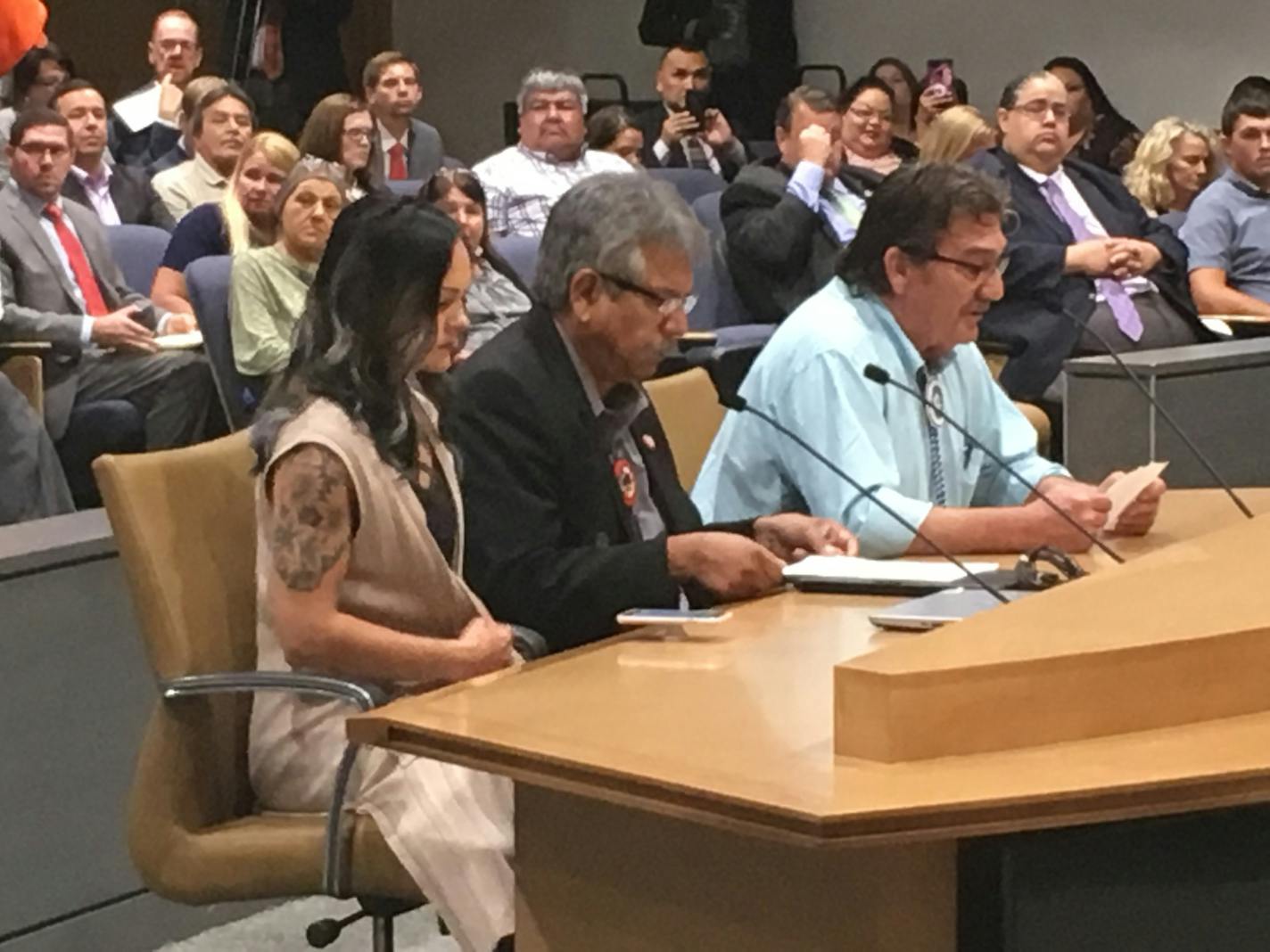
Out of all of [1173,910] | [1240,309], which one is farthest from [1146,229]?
[1173,910]

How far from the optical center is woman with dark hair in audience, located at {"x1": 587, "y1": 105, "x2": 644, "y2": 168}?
22.9 ft

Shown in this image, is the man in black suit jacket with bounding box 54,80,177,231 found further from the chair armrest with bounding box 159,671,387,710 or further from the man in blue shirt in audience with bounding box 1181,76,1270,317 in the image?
the chair armrest with bounding box 159,671,387,710

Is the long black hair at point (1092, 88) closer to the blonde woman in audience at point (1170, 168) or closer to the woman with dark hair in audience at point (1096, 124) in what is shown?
the woman with dark hair in audience at point (1096, 124)

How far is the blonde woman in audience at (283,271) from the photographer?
4.37 m

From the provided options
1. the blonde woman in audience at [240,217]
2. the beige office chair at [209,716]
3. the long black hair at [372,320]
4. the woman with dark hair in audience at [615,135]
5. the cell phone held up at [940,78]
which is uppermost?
the cell phone held up at [940,78]

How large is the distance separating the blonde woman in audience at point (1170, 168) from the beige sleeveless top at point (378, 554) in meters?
4.87

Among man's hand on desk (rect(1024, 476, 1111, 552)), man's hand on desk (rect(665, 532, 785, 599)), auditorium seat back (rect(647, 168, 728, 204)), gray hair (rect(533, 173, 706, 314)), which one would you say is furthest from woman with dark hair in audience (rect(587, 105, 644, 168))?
man's hand on desk (rect(665, 532, 785, 599))

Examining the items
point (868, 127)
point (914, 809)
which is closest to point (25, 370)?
point (914, 809)

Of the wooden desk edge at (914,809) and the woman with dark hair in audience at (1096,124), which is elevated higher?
the woman with dark hair in audience at (1096,124)

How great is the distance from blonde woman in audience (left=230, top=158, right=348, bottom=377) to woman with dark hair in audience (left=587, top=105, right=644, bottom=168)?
2334 mm

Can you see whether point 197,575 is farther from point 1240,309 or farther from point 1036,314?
point 1240,309

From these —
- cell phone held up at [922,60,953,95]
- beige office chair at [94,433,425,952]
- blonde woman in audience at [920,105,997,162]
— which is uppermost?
cell phone held up at [922,60,953,95]

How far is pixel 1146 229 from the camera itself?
17.7 ft

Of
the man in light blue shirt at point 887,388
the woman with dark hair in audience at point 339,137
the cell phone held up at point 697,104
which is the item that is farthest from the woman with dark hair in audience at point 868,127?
the man in light blue shirt at point 887,388
